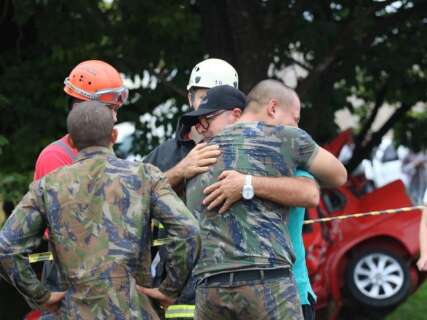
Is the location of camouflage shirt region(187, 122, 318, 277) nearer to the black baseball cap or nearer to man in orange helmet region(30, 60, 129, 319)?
the black baseball cap

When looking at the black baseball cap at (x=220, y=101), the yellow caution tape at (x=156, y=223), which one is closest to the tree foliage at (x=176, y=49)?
the black baseball cap at (x=220, y=101)

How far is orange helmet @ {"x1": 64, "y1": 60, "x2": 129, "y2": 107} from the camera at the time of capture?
6.26 m

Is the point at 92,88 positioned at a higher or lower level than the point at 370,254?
higher

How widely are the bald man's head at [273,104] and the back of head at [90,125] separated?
0.88 meters

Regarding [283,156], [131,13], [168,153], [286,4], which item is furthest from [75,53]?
[283,156]

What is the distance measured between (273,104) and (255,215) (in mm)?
549

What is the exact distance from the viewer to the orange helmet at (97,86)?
20.5 ft

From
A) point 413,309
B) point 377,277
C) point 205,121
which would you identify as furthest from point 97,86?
point 413,309

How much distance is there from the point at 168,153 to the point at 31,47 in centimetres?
585

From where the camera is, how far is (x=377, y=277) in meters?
12.9

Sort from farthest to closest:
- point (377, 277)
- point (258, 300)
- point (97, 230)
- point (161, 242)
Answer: point (377, 277)
point (258, 300)
point (161, 242)
point (97, 230)

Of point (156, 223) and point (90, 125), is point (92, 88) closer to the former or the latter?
point (156, 223)

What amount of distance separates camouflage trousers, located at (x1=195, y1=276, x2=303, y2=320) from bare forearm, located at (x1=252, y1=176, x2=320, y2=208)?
363mm

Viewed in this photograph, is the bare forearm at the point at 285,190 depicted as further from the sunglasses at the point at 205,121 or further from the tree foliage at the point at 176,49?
the tree foliage at the point at 176,49
